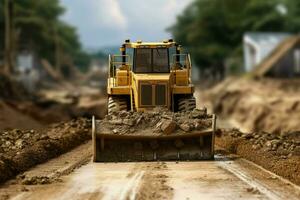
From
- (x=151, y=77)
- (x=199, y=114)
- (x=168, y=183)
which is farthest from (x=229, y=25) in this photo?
(x=168, y=183)

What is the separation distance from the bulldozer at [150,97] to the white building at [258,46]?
4900 cm

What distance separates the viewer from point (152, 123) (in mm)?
17375

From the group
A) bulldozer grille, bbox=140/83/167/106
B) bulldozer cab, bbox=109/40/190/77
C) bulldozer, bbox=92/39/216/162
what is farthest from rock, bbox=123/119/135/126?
bulldozer cab, bbox=109/40/190/77

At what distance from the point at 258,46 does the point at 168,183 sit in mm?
58781

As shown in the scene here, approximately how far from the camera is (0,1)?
290 feet

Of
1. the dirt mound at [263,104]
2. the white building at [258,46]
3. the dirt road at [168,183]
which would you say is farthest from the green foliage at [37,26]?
the dirt road at [168,183]

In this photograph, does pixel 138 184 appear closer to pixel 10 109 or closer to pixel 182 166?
pixel 182 166

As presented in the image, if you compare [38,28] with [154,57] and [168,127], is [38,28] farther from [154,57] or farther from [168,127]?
[168,127]

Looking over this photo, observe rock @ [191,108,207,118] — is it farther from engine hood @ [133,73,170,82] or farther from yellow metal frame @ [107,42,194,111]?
engine hood @ [133,73,170,82]

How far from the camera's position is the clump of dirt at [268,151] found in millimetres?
14652

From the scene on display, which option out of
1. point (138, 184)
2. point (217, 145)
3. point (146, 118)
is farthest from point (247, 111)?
point (138, 184)

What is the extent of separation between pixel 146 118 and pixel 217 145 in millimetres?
5243

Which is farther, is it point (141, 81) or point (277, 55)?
point (277, 55)

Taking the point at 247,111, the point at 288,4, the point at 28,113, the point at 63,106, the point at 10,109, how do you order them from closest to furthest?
1. the point at 10,109
2. the point at 28,113
3. the point at 63,106
4. the point at 247,111
5. the point at 288,4
